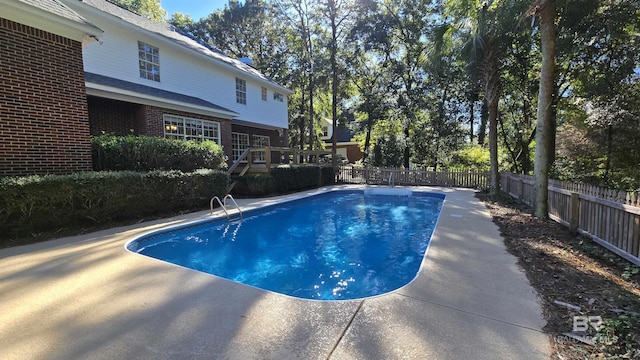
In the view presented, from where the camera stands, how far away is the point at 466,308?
116 inches

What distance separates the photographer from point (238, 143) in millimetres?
16953

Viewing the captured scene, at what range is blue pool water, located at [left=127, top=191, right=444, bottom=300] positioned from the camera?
4.73 m

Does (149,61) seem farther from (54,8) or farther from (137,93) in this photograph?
(54,8)

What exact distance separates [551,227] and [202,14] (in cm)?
2835

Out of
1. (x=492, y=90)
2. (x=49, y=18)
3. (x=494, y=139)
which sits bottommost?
(x=494, y=139)

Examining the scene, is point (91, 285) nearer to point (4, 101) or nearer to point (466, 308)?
point (466, 308)

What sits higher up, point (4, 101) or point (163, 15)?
point (163, 15)

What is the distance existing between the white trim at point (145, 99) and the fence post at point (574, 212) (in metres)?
12.0

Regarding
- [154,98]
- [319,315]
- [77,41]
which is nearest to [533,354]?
[319,315]

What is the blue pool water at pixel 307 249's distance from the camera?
15.5 ft

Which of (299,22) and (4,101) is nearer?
(4,101)

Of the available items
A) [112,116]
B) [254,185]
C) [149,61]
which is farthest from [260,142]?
[112,116]

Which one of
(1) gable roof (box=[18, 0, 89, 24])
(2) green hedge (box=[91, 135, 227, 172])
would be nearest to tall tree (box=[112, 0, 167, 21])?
(1) gable roof (box=[18, 0, 89, 24])

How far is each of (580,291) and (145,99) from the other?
38.8 feet
